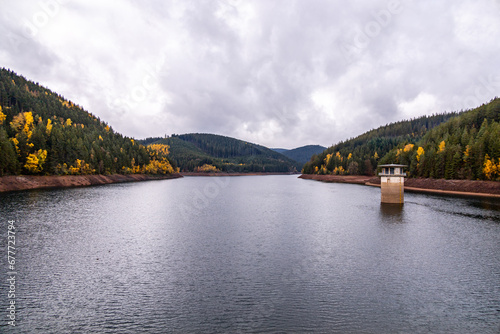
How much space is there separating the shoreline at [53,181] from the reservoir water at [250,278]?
5194cm

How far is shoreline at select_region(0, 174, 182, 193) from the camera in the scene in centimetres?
7500

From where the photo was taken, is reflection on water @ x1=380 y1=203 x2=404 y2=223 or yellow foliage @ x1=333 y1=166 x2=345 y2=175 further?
yellow foliage @ x1=333 y1=166 x2=345 y2=175

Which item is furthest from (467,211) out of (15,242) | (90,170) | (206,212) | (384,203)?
(90,170)

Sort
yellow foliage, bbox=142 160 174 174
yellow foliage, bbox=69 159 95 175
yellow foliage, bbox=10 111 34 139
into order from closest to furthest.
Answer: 1. yellow foliage, bbox=10 111 34 139
2. yellow foliage, bbox=69 159 95 175
3. yellow foliage, bbox=142 160 174 174

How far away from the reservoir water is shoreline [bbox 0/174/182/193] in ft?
170

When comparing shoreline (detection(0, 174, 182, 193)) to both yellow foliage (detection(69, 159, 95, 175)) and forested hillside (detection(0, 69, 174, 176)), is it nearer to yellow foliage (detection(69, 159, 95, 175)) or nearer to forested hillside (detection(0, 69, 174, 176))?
forested hillside (detection(0, 69, 174, 176))

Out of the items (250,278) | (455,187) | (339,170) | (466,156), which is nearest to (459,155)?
(466,156)

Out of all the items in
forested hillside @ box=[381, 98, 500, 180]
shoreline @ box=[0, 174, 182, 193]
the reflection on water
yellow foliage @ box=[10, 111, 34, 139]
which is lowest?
the reflection on water

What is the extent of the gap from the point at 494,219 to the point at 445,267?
3160cm

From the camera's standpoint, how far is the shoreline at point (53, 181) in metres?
75.0

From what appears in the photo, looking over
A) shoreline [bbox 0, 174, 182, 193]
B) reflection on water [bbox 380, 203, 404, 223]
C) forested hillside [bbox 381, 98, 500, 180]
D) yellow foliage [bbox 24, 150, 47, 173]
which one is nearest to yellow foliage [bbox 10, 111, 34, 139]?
yellow foliage [bbox 24, 150, 47, 173]

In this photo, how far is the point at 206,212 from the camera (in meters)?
48.2

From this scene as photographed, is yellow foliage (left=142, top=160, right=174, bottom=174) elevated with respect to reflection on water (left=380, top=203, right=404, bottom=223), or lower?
elevated

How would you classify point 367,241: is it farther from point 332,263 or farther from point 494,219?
point 494,219
